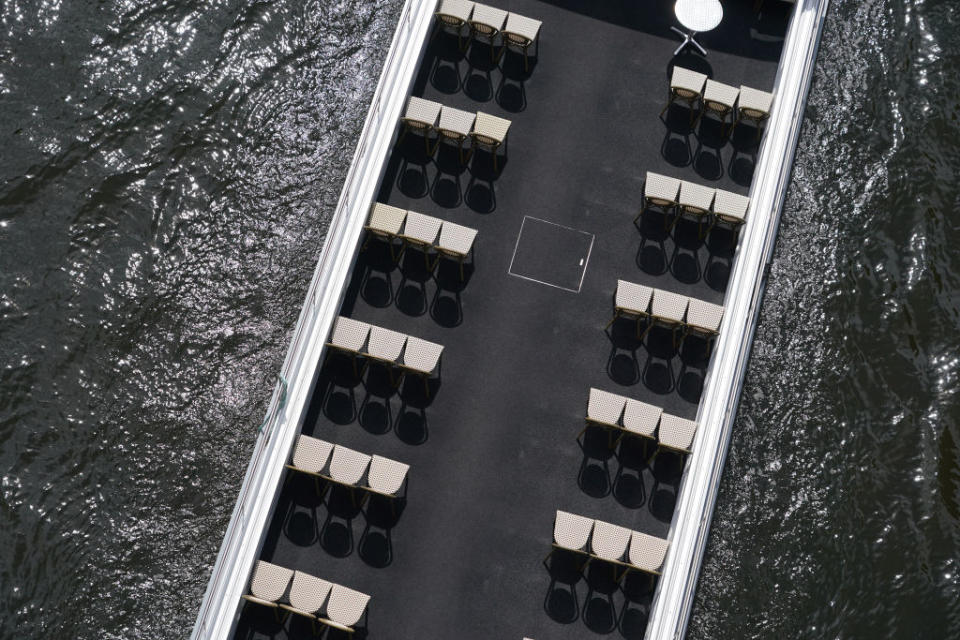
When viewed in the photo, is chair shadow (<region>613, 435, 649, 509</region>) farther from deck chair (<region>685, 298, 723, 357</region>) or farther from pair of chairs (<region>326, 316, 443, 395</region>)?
pair of chairs (<region>326, 316, 443, 395</region>)

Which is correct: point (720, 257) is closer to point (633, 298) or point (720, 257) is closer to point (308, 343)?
point (633, 298)

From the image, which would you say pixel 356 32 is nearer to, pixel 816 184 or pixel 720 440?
pixel 816 184

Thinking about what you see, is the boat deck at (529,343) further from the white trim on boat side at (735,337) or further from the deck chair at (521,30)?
the white trim on boat side at (735,337)

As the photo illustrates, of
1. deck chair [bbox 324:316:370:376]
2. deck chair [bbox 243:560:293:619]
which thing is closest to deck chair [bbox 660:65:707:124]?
deck chair [bbox 324:316:370:376]

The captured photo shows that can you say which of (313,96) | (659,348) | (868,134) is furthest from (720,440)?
(313,96)

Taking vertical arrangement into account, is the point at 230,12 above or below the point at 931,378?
above

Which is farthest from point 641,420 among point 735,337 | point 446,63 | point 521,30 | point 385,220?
point 446,63
